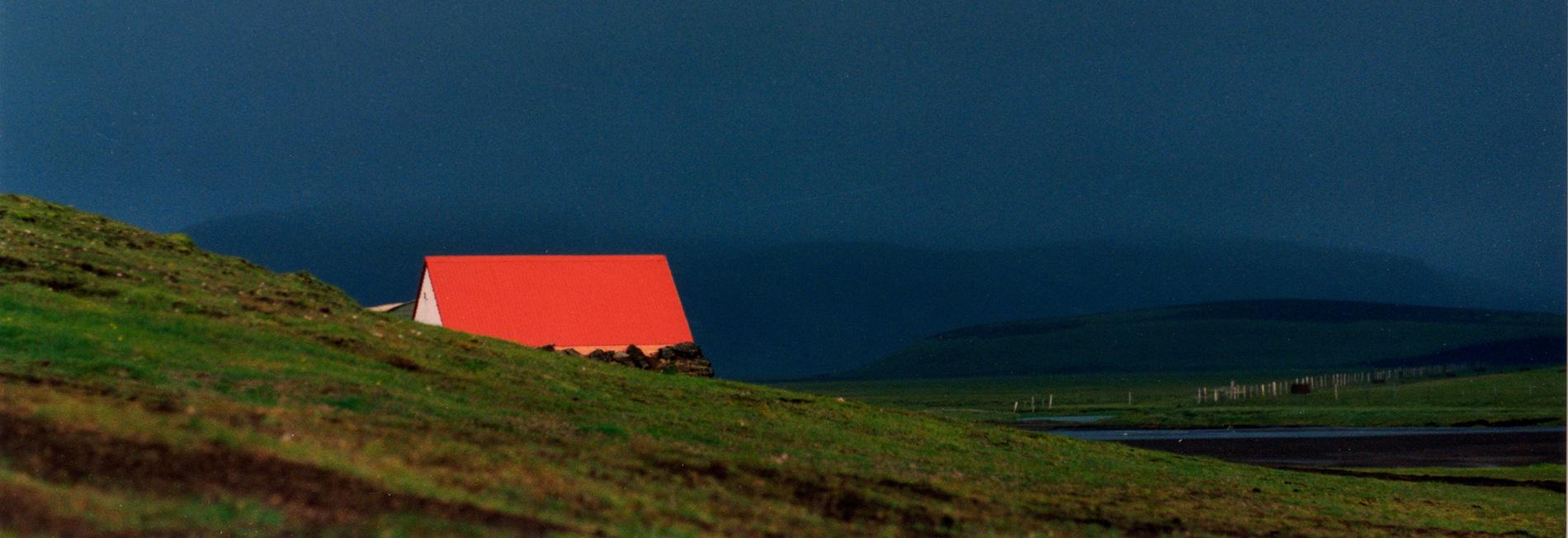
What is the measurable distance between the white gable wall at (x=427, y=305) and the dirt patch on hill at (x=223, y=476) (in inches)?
2145

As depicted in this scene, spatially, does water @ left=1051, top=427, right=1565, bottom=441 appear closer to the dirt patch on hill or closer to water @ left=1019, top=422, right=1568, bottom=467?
water @ left=1019, top=422, right=1568, bottom=467

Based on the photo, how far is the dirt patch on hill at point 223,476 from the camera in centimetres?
1816

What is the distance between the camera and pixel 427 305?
76.9 metres

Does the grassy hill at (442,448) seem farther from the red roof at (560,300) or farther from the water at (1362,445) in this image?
the red roof at (560,300)

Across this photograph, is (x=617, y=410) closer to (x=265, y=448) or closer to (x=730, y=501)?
(x=730, y=501)

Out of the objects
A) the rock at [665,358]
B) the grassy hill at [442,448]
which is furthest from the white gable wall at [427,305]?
the grassy hill at [442,448]

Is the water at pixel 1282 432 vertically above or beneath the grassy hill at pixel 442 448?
above

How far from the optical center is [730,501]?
24.0 m

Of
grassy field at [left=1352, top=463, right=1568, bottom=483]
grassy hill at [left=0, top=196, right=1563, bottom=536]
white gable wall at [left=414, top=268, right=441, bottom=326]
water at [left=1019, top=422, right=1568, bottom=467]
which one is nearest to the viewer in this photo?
grassy hill at [left=0, top=196, right=1563, bottom=536]

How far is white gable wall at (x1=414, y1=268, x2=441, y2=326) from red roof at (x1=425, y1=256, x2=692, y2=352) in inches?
24.6

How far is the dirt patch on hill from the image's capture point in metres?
18.2

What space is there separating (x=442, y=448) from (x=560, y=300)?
52142mm

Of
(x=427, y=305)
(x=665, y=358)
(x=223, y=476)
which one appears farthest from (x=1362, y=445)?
(x=223, y=476)

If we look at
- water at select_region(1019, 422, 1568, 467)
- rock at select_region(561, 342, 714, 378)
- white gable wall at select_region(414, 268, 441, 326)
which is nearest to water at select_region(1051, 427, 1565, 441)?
water at select_region(1019, 422, 1568, 467)
